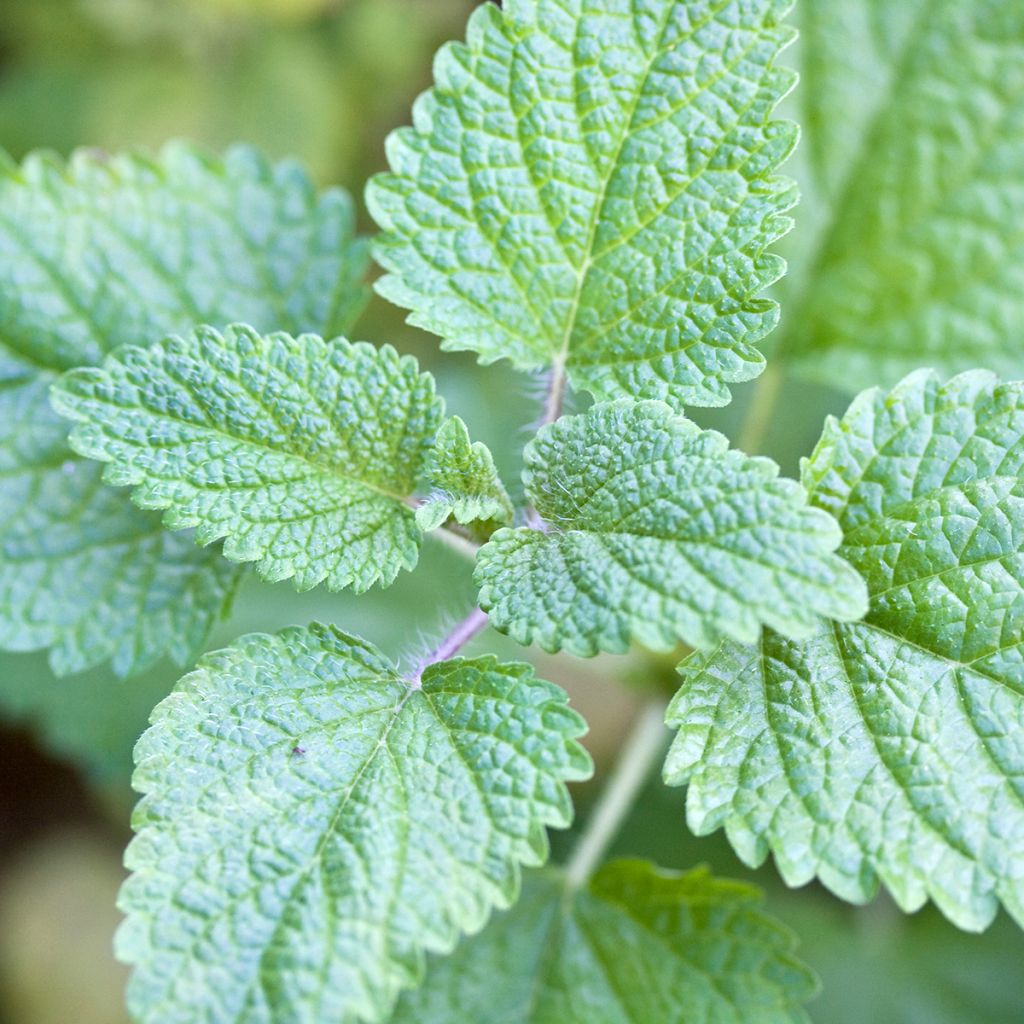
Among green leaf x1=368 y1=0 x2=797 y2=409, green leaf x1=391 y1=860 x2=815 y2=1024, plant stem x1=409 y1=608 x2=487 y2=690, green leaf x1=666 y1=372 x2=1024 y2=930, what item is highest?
green leaf x1=368 y1=0 x2=797 y2=409

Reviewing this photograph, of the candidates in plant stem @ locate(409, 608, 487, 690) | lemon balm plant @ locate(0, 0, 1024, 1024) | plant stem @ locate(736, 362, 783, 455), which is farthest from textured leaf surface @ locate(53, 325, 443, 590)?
plant stem @ locate(736, 362, 783, 455)

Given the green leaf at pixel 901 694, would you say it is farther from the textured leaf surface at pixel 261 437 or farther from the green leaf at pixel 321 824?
the textured leaf surface at pixel 261 437

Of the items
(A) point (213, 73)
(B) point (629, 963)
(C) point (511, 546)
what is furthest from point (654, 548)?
(A) point (213, 73)

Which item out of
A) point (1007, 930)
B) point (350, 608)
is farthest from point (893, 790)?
point (350, 608)

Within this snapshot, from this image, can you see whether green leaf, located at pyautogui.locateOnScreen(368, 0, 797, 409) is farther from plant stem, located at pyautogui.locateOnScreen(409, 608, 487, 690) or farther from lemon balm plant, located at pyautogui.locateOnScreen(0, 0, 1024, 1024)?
plant stem, located at pyautogui.locateOnScreen(409, 608, 487, 690)

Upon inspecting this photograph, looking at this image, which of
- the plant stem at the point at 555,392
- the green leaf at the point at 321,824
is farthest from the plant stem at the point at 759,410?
the green leaf at the point at 321,824

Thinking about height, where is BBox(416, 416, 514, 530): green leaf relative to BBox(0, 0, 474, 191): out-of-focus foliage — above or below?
below

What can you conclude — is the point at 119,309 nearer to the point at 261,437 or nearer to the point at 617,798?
the point at 261,437
